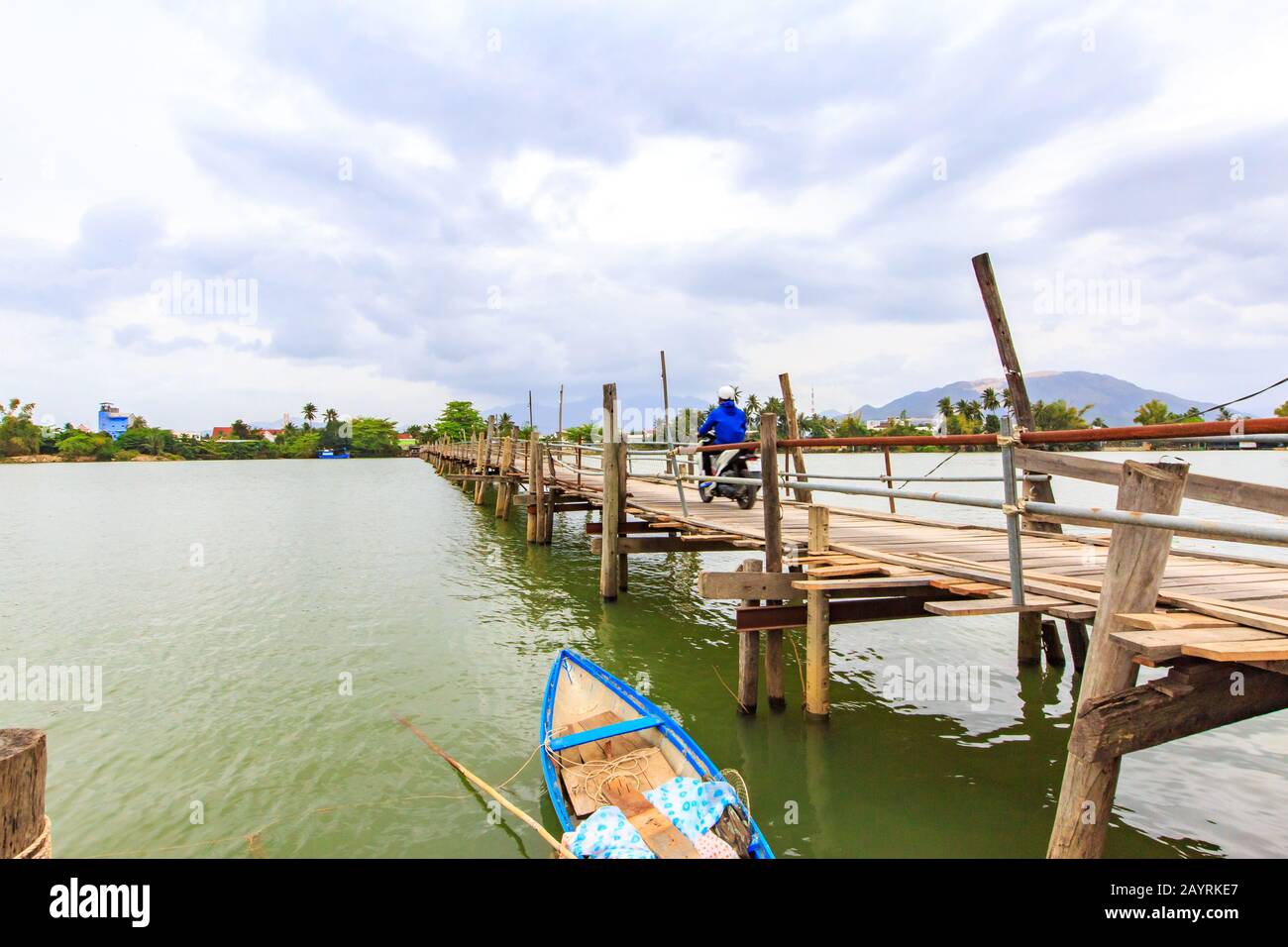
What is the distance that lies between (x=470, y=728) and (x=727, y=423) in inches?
221

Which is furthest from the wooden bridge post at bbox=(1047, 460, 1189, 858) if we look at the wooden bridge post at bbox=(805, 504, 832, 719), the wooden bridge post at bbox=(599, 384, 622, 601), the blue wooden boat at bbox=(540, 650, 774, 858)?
the wooden bridge post at bbox=(599, 384, 622, 601)

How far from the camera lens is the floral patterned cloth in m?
3.89

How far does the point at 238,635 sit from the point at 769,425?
30.5ft

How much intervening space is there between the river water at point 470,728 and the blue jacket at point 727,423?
3.17 meters

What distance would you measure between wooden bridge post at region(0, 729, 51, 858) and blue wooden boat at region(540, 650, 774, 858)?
300cm

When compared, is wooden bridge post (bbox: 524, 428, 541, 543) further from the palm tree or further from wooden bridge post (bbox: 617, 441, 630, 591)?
the palm tree

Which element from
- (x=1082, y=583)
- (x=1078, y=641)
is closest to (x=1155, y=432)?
(x=1082, y=583)

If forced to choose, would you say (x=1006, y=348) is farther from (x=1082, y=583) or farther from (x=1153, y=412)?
(x=1153, y=412)

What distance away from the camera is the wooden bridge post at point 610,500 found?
37.8ft

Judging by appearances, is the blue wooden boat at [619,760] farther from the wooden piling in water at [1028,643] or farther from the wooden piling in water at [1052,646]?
the wooden piling in water at [1052,646]

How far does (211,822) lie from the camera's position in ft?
17.6

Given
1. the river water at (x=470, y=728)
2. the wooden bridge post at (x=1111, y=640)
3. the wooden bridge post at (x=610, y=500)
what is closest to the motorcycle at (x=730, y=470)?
the wooden bridge post at (x=610, y=500)

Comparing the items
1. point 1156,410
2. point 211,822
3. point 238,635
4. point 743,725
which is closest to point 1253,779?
point 743,725
